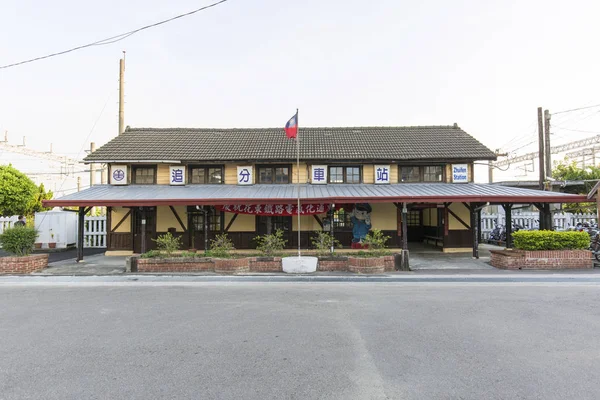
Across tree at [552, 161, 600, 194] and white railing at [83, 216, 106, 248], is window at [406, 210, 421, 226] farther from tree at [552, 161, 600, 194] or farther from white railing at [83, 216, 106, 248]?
tree at [552, 161, 600, 194]

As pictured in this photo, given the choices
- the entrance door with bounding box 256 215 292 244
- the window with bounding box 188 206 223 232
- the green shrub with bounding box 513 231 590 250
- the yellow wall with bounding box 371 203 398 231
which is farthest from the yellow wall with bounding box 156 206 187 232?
the green shrub with bounding box 513 231 590 250

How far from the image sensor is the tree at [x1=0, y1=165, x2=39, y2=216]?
19.7 m

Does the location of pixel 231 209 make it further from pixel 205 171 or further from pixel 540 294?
pixel 540 294

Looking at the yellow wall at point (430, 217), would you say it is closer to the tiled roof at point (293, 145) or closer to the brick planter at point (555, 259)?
the tiled roof at point (293, 145)

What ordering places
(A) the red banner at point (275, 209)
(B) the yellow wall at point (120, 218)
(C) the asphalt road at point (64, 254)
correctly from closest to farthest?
(A) the red banner at point (275, 209) → (C) the asphalt road at point (64, 254) → (B) the yellow wall at point (120, 218)

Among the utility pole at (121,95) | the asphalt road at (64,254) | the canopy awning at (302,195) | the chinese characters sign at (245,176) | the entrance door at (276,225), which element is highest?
the utility pole at (121,95)

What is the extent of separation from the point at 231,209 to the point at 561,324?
11139 millimetres

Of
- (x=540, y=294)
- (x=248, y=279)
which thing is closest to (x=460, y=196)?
(x=540, y=294)

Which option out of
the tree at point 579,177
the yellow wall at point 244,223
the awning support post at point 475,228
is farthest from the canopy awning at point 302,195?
the tree at point 579,177

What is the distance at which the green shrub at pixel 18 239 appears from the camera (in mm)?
10961

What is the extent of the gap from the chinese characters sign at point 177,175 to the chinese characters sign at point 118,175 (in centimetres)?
226

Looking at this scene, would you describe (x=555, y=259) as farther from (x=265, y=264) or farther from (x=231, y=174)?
(x=231, y=174)

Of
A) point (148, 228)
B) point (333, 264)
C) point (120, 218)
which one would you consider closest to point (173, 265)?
point (148, 228)

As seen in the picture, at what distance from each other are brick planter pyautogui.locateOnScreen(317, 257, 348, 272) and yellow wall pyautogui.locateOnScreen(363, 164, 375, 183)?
5.90 meters
